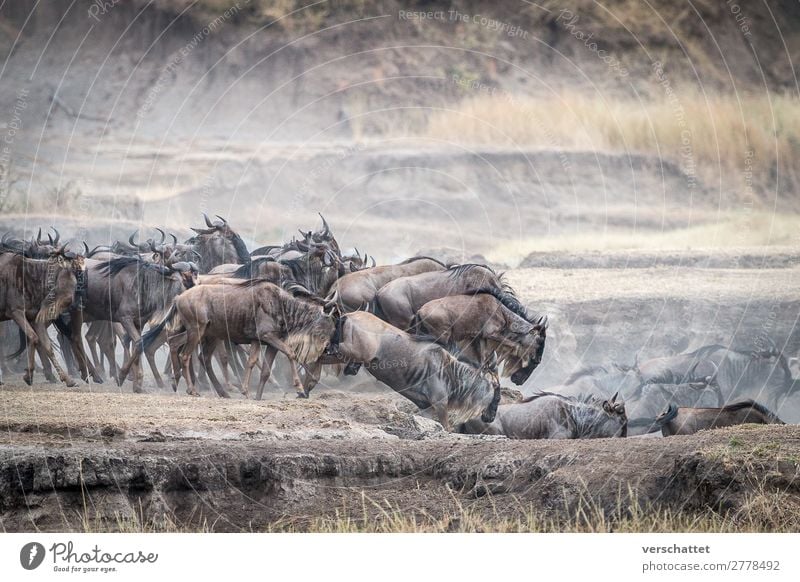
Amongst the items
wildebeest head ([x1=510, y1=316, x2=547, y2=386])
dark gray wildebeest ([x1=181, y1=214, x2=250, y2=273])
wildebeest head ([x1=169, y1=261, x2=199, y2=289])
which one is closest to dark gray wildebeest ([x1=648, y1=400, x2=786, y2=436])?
wildebeest head ([x1=510, y1=316, x2=547, y2=386])

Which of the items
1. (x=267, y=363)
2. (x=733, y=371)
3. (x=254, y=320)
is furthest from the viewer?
(x=733, y=371)

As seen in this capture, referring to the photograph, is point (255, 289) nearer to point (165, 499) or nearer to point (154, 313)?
point (154, 313)

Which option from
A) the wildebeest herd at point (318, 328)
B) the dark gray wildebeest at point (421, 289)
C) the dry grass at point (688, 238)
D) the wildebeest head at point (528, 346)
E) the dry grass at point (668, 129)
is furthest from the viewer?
the dry grass at point (688, 238)

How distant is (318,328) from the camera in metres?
18.1

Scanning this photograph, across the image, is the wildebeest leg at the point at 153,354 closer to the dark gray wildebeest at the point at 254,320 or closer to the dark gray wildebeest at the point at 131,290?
the dark gray wildebeest at the point at 131,290

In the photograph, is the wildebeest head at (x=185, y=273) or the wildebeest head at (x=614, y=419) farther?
the wildebeest head at (x=185, y=273)

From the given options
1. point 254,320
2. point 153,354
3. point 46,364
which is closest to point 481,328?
point 254,320

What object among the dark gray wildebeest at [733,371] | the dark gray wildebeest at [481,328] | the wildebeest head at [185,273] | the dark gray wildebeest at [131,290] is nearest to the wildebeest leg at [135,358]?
the dark gray wildebeest at [131,290]

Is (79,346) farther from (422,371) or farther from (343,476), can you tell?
(343,476)

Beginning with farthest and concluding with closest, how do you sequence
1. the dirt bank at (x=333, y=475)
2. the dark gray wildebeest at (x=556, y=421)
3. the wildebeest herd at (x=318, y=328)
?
1. the wildebeest herd at (x=318, y=328)
2. the dark gray wildebeest at (x=556, y=421)
3. the dirt bank at (x=333, y=475)

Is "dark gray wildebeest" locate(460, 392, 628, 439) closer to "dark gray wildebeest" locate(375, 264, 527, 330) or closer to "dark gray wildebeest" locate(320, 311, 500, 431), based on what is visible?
"dark gray wildebeest" locate(320, 311, 500, 431)

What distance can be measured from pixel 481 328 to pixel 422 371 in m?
1.55

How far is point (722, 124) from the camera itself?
98.4 feet

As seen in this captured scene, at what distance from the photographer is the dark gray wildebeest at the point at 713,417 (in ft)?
56.7
